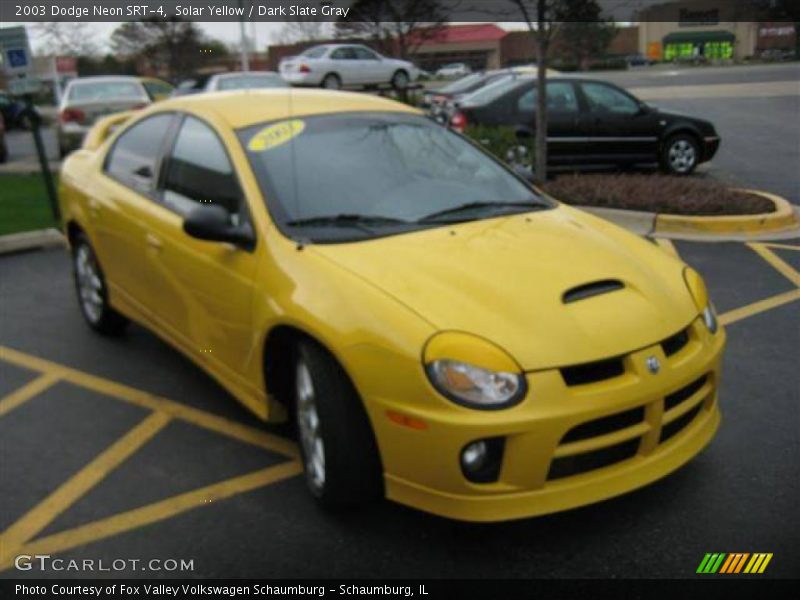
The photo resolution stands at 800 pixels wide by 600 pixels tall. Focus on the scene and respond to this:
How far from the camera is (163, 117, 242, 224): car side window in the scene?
12.4 ft

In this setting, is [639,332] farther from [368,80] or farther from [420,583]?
[368,80]

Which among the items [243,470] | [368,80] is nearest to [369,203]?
[243,470]

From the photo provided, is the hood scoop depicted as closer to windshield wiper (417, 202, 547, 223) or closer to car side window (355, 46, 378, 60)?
windshield wiper (417, 202, 547, 223)

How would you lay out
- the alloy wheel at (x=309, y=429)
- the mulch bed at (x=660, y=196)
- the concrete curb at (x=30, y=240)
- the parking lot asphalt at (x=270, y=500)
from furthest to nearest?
the concrete curb at (x=30, y=240)
the mulch bed at (x=660, y=196)
the alloy wheel at (x=309, y=429)
the parking lot asphalt at (x=270, y=500)

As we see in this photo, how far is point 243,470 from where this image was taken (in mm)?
3676

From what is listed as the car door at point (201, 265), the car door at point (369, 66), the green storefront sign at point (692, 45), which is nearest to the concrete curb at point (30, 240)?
the car door at point (201, 265)

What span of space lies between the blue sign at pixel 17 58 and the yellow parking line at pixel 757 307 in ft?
24.7

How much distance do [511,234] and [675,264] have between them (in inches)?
27.7

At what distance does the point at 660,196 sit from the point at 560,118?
323 centimetres

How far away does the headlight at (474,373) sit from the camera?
8.82 ft

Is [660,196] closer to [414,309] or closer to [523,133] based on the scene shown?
[523,133]

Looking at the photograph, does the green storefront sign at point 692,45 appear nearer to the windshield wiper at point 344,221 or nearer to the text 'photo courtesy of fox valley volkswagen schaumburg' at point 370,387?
the text 'photo courtesy of fox valley volkswagen schaumburg' at point 370,387

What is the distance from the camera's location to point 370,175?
3.76 metres

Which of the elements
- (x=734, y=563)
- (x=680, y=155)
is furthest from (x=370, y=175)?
(x=680, y=155)
